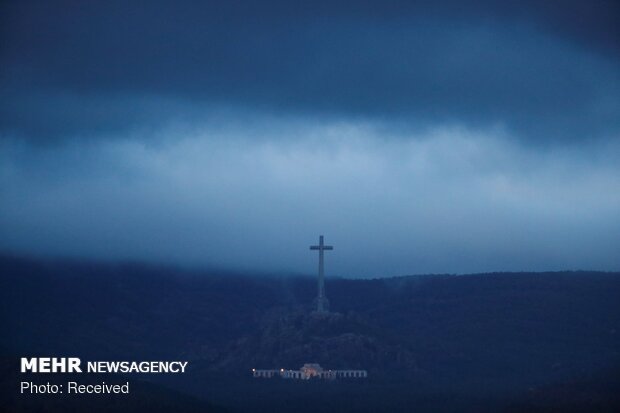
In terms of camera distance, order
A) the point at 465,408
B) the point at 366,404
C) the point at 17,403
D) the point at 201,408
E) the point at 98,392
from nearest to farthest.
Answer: the point at 17,403 → the point at 98,392 → the point at 201,408 → the point at 465,408 → the point at 366,404

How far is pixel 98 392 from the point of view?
162 meters

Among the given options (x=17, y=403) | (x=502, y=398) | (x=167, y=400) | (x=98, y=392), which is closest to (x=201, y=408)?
(x=167, y=400)

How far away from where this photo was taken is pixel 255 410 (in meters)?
193

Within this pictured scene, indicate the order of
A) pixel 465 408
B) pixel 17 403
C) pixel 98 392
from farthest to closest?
pixel 465 408 → pixel 98 392 → pixel 17 403

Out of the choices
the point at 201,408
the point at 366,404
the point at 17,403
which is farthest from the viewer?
the point at 366,404

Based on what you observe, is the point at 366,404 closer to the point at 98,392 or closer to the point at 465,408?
the point at 465,408

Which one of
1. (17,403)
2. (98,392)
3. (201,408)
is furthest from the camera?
(201,408)

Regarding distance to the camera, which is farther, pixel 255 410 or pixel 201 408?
pixel 255 410

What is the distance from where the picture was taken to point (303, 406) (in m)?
197

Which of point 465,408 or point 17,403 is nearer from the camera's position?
point 17,403

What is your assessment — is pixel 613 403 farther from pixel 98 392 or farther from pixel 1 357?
pixel 1 357

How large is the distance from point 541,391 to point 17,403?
68.2m

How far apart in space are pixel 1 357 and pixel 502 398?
67.7 m

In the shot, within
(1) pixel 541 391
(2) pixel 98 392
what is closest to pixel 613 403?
(1) pixel 541 391
